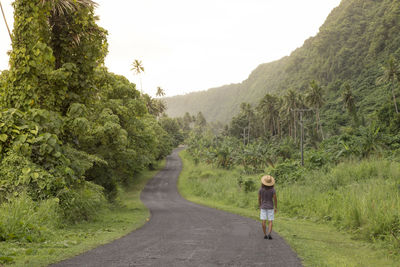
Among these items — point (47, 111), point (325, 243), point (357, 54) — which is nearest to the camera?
point (325, 243)

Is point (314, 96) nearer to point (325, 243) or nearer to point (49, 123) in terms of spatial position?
point (325, 243)

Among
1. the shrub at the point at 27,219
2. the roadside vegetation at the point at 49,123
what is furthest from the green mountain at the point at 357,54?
the shrub at the point at 27,219

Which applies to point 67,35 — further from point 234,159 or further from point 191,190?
point 234,159

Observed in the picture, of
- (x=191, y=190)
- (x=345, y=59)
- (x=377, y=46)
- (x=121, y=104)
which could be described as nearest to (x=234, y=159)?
(x=191, y=190)

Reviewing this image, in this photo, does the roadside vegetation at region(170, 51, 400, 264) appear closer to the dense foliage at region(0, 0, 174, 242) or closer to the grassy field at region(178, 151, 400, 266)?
the grassy field at region(178, 151, 400, 266)

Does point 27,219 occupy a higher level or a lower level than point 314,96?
lower

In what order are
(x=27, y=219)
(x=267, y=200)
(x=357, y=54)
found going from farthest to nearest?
(x=357, y=54)
(x=267, y=200)
(x=27, y=219)

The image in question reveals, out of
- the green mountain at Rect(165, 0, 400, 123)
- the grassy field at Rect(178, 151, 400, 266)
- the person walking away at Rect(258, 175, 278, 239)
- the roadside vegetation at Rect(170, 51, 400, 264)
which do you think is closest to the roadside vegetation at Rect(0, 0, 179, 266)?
the person walking away at Rect(258, 175, 278, 239)

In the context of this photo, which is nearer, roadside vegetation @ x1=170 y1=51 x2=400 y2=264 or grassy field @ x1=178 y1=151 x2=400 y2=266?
grassy field @ x1=178 y1=151 x2=400 y2=266

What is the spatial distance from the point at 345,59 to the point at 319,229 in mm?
152789

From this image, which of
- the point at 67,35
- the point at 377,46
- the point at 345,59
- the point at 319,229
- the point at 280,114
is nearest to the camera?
the point at 67,35

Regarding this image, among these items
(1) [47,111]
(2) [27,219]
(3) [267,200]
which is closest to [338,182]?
(3) [267,200]

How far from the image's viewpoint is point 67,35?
495 inches

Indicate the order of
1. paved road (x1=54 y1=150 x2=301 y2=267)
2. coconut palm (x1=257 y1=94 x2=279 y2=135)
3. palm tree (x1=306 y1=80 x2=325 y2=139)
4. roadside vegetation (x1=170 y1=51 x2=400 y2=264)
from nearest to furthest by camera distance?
paved road (x1=54 y1=150 x2=301 y2=267) < roadside vegetation (x1=170 y1=51 x2=400 y2=264) < palm tree (x1=306 y1=80 x2=325 y2=139) < coconut palm (x1=257 y1=94 x2=279 y2=135)
